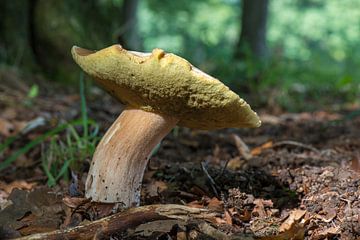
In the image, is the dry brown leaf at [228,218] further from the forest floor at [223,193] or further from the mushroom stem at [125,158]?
the mushroom stem at [125,158]

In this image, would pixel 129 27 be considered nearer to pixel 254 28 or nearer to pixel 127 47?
pixel 127 47

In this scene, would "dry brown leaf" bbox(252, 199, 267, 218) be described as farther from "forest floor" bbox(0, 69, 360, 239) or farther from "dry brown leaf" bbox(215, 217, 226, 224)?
"dry brown leaf" bbox(215, 217, 226, 224)

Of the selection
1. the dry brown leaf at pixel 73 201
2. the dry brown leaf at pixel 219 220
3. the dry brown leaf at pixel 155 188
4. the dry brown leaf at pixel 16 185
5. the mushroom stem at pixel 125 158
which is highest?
the mushroom stem at pixel 125 158

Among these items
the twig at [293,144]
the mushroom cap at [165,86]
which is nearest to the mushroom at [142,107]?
the mushroom cap at [165,86]

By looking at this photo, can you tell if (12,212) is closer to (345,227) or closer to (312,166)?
(345,227)

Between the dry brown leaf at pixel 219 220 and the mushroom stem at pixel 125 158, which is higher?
the mushroom stem at pixel 125 158

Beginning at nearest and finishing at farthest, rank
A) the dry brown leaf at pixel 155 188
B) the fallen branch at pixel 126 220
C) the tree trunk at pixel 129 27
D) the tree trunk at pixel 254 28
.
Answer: the fallen branch at pixel 126 220, the dry brown leaf at pixel 155 188, the tree trunk at pixel 129 27, the tree trunk at pixel 254 28

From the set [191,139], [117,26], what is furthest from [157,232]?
[117,26]
